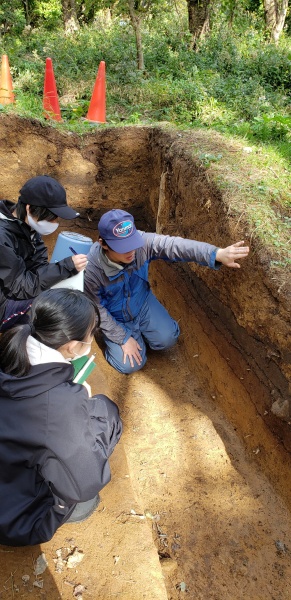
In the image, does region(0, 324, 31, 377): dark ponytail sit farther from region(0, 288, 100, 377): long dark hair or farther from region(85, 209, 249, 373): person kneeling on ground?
region(85, 209, 249, 373): person kneeling on ground

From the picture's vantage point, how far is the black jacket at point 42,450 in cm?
171

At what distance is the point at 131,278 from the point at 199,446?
1464 millimetres

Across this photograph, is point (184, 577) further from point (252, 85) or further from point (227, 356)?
point (252, 85)

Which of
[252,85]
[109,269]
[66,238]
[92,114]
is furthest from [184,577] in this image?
[252,85]

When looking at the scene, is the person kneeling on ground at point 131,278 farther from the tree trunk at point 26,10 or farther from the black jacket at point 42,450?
the tree trunk at point 26,10

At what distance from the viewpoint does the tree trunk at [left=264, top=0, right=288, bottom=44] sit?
1171 cm

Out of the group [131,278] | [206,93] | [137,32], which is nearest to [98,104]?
[206,93]

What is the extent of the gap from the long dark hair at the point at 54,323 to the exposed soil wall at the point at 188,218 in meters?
1.34

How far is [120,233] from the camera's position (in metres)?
3.23

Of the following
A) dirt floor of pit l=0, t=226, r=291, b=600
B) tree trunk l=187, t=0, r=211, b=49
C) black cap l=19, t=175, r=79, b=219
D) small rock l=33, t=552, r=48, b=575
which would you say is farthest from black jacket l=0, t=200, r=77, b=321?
tree trunk l=187, t=0, r=211, b=49

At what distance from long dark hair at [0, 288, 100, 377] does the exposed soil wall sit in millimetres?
1336

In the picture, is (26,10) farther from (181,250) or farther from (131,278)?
(181,250)

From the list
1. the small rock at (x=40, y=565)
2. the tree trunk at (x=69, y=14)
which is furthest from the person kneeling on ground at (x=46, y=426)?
the tree trunk at (x=69, y=14)

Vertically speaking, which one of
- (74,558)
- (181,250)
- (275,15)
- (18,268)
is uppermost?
(275,15)
